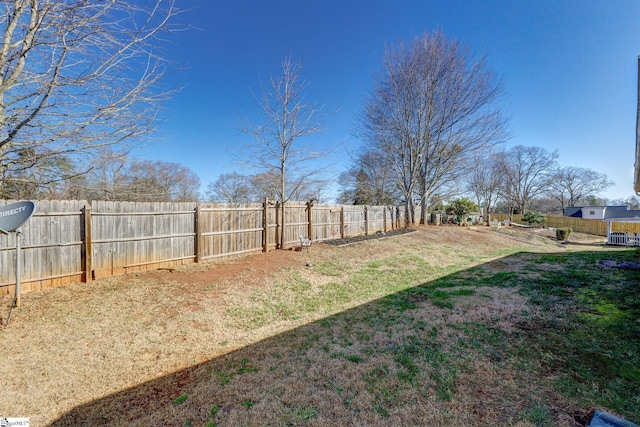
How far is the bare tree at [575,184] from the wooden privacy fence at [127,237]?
47.9 metres

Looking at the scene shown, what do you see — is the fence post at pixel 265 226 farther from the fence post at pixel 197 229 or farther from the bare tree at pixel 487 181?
the bare tree at pixel 487 181

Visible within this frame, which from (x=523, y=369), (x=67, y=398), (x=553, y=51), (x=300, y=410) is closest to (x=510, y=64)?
(x=553, y=51)

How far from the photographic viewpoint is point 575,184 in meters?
39.7

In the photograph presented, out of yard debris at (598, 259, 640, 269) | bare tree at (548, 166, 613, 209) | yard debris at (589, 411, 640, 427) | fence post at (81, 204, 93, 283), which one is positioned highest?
bare tree at (548, 166, 613, 209)

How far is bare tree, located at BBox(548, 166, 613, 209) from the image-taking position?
38.2m

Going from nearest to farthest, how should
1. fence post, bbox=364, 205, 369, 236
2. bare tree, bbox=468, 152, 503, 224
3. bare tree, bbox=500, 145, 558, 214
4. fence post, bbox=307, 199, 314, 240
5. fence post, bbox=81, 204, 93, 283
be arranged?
fence post, bbox=81, 204, 93, 283 < fence post, bbox=307, 199, 314, 240 < fence post, bbox=364, 205, 369, 236 < bare tree, bbox=468, 152, 503, 224 < bare tree, bbox=500, 145, 558, 214

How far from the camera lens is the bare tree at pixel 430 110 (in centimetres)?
1523

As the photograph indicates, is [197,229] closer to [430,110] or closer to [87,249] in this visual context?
[87,249]

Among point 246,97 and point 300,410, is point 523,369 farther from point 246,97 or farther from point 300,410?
point 246,97

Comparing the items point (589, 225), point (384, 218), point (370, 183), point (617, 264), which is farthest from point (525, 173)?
point (617, 264)

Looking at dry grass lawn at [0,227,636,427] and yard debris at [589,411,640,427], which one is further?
dry grass lawn at [0,227,636,427]

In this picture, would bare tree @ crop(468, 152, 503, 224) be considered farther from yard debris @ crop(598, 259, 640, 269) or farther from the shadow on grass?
the shadow on grass

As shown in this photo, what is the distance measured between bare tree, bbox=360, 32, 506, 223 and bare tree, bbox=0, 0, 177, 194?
15317mm

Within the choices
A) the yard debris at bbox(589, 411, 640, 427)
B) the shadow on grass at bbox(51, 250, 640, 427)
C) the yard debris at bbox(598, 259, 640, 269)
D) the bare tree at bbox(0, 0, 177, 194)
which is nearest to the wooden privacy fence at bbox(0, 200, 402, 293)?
the bare tree at bbox(0, 0, 177, 194)
